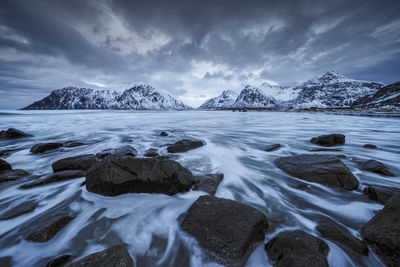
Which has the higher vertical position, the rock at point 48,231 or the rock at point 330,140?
the rock at point 330,140

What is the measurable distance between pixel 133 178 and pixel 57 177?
7.70ft

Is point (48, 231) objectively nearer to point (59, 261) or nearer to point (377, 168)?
point (59, 261)

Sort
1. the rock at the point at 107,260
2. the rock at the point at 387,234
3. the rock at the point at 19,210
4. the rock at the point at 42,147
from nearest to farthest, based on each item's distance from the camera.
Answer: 1. the rock at the point at 107,260
2. the rock at the point at 387,234
3. the rock at the point at 19,210
4. the rock at the point at 42,147

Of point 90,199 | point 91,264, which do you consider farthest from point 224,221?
point 90,199

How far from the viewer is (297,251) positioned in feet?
5.56

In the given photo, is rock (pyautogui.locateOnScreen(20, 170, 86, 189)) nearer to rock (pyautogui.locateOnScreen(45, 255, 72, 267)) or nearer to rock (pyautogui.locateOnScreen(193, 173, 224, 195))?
rock (pyautogui.locateOnScreen(45, 255, 72, 267))

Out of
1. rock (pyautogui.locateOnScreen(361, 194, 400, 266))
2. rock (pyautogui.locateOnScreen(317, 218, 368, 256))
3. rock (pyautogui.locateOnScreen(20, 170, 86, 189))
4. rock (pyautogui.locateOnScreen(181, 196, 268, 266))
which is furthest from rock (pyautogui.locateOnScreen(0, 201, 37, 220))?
rock (pyautogui.locateOnScreen(361, 194, 400, 266))

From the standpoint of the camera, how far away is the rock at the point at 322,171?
3445 mm

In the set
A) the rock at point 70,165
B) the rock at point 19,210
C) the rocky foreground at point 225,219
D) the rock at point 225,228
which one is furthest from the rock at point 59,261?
the rock at point 70,165

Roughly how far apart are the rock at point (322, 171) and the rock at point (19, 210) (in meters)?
5.66

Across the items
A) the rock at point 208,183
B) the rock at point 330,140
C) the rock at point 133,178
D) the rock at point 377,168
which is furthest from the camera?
the rock at point 330,140

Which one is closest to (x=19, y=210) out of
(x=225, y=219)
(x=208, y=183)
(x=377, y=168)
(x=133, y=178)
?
(x=133, y=178)

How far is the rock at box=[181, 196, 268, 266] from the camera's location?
1880 mm

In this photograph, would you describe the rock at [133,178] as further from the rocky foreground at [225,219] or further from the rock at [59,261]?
the rock at [59,261]
